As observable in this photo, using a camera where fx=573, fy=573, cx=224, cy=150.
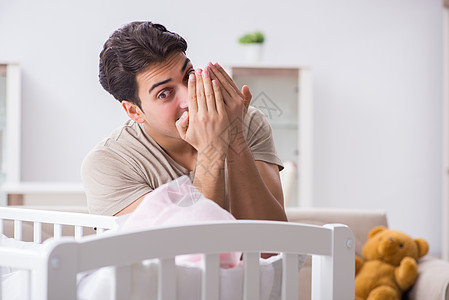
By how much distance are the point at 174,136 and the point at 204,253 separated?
0.44 meters

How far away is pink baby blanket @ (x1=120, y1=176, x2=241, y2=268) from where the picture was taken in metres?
0.81

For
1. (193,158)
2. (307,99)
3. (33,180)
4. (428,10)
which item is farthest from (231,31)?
(193,158)

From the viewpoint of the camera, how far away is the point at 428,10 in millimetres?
A: 4246

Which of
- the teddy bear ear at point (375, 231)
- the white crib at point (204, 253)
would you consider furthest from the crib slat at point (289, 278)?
the teddy bear ear at point (375, 231)

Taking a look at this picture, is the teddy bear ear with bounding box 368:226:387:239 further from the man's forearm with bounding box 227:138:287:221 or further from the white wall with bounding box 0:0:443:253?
the white wall with bounding box 0:0:443:253

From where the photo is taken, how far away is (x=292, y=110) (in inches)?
150

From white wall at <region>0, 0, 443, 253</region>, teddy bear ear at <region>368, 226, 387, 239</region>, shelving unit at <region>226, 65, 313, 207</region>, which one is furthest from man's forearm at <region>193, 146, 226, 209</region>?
white wall at <region>0, 0, 443, 253</region>

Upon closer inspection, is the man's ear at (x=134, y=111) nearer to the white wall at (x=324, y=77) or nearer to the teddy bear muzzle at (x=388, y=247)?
the teddy bear muzzle at (x=388, y=247)

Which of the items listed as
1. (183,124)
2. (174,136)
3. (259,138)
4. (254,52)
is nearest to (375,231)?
(259,138)

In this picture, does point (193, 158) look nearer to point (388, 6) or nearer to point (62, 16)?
point (62, 16)

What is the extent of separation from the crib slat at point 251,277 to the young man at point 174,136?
0.71 feet

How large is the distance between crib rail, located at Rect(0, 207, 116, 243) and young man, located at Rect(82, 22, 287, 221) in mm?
56

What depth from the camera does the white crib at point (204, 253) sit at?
0.64 meters

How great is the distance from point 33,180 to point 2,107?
601 mm
